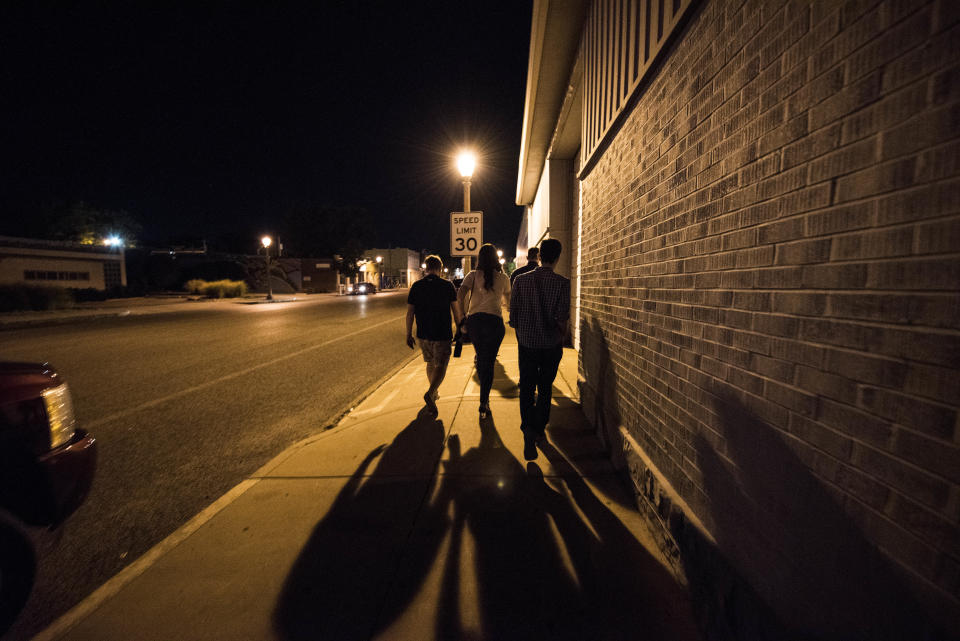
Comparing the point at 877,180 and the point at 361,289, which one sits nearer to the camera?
the point at 877,180

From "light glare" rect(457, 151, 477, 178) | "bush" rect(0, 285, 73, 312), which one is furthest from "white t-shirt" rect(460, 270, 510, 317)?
"bush" rect(0, 285, 73, 312)

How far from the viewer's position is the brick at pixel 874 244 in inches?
40.8

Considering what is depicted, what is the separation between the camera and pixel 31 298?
19.8 metres

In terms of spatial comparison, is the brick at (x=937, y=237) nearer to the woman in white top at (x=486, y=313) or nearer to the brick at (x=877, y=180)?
the brick at (x=877, y=180)

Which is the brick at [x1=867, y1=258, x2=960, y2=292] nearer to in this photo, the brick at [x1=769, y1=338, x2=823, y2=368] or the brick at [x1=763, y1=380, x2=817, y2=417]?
the brick at [x1=769, y1=338, x2=823, y2=368]

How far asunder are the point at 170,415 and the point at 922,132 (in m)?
6.52

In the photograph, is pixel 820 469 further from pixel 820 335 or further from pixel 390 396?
pixel 390 396

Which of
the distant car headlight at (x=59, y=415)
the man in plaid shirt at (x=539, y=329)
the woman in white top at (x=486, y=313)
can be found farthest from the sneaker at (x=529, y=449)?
the distant car headlight at (x=59, y=415)

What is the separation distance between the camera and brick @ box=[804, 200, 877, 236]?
3.73ft

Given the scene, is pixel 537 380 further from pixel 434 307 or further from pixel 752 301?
pixel 752 301

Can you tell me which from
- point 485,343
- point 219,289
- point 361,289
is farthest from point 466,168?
point 361,289

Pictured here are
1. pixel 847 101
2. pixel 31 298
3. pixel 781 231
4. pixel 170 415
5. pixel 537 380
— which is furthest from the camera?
pixel 31 298

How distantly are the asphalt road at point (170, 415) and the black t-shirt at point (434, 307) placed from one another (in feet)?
5.18

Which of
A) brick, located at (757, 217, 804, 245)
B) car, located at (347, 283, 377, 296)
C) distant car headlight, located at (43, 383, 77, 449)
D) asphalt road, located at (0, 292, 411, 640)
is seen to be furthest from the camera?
car, located at (347, 283, 377, 296)
